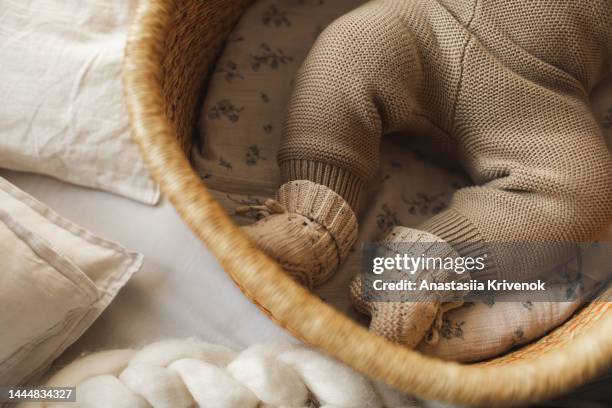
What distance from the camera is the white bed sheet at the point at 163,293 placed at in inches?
26.9

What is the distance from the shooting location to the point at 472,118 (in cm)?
70

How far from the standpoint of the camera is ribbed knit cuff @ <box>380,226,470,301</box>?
0.62 metres

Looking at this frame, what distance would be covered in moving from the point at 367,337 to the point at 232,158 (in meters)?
0.37

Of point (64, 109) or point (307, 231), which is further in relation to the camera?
point (64, 109)

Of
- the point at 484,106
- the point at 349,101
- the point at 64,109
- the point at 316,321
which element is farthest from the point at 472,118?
Answer: the point at 64,109

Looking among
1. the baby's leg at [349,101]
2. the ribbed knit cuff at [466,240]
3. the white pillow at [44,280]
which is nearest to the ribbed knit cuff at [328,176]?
the baby's leg at [349,101]

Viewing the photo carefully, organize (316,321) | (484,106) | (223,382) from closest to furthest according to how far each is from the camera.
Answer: (316,321)
(223,382)
(484,106)

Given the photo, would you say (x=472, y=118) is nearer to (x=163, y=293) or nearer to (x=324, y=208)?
(x=324, y=208)

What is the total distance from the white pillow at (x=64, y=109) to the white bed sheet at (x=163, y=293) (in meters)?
0.03

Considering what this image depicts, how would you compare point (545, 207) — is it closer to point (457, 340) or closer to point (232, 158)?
point (457, 340)

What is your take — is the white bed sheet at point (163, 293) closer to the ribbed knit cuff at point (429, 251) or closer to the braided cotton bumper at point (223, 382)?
the braided cotton bumper at point (223, 382)

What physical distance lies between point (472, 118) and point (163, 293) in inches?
16.9

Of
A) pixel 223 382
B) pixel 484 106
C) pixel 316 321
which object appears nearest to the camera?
pixel 316 321

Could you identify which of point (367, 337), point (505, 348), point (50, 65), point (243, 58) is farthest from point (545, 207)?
point (50, 65)
